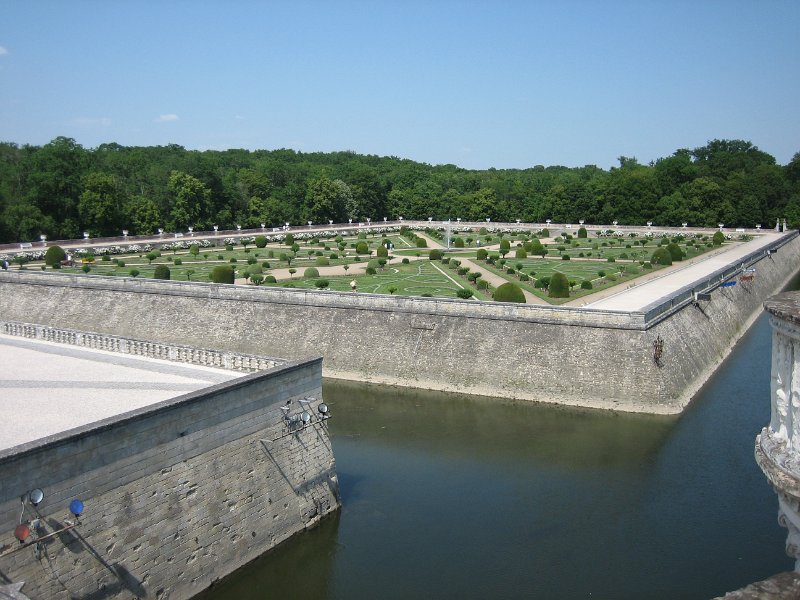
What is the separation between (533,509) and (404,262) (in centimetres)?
3138

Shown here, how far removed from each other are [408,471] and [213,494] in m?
6.01

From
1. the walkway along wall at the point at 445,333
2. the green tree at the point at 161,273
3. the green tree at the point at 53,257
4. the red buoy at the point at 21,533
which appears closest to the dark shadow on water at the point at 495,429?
the walkway along wall at the point at 445,333

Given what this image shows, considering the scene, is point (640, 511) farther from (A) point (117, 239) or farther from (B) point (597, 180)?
(B) point (597, 180)

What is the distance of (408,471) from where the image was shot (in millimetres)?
17625

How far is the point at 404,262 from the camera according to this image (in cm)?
4628

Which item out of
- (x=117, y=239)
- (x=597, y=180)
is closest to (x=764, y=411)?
(x=117, y=239)

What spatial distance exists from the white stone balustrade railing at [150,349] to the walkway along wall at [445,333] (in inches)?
326

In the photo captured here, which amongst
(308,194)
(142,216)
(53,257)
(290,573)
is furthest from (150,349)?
(308,194)

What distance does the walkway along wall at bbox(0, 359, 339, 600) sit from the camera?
10062mm

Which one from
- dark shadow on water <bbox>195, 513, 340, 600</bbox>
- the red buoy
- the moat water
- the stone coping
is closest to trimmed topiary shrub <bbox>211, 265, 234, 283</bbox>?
the moat water

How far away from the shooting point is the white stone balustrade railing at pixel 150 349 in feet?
52.3

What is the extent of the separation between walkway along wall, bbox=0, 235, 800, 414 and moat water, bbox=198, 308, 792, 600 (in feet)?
3.77

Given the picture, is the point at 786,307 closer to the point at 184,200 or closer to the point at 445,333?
the point at 445,333

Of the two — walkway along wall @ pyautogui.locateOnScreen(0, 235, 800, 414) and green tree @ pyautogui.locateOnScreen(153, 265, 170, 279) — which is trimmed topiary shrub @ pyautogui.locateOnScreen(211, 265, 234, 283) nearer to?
green tree @ pyautogui.locateOnScreen(153, 265, 170, 279)
